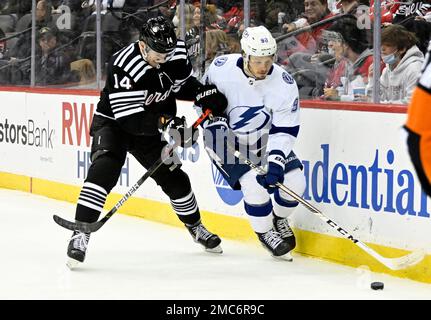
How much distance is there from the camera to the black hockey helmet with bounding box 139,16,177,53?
4805mm

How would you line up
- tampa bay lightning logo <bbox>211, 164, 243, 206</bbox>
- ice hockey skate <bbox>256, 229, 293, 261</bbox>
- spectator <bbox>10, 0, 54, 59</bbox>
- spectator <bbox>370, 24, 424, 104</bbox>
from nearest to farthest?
spectator <bbox>370, 24, 424, 104</bbox> < ice hockey skate <bbox>256, 229, 293, 261</bbox> < tampa bay lightning logo <bbox>211, 164, 243, 206</bbox> < spectator <bbox>10, 0, 54, 59</bbox>

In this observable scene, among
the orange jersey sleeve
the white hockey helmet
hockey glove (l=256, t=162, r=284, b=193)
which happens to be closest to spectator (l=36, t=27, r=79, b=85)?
the white hockey helmet

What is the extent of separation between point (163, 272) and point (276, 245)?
582mm

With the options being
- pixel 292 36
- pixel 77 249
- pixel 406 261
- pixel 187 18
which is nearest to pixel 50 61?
pixel 187 18

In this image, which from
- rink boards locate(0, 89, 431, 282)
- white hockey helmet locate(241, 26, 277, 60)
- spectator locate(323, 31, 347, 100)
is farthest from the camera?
spectator locate(323, 31, 347, 100)

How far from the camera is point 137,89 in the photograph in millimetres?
4941

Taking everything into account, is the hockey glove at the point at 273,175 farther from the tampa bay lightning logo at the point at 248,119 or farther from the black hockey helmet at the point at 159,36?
the black hockey helmet at the point at 159,36

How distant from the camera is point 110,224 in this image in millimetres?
6523

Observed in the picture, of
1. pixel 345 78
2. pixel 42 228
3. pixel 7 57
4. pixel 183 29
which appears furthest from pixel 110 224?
pixel 7 57

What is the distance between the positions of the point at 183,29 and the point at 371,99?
1.97 m

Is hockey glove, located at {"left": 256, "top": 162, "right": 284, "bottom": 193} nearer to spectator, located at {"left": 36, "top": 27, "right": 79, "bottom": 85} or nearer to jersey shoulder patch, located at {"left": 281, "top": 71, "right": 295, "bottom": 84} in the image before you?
jersey shoulder patch, located at {"left": 281, "top": 71, "right": 295, "bottom": 84}

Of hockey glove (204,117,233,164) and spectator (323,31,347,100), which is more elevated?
spectator (323,31,347,100)

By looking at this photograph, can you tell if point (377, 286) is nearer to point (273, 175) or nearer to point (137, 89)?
point (273, 175)

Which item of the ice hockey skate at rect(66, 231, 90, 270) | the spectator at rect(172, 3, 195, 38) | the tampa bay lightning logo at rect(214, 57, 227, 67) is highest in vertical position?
the spectator at rect(172, 3, 195, 38)
